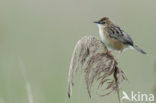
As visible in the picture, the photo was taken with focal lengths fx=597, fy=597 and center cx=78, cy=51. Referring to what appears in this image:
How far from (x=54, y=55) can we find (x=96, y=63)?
126 inches

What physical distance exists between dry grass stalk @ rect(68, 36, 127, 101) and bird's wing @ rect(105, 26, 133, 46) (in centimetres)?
132

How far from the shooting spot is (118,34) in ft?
17.5

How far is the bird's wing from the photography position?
209 inches

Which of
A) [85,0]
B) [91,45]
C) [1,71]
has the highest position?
[91,45]

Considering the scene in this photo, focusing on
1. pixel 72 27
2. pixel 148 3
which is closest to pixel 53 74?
pixel 72 27

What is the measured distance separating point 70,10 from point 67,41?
4315mm

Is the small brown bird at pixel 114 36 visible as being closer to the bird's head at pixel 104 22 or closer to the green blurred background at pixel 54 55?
the bird's head at pixel 104 22

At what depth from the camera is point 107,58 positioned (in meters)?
4.00

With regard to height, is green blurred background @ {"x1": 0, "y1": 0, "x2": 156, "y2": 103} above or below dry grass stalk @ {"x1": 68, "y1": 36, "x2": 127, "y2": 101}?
below

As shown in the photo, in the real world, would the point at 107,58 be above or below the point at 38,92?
above

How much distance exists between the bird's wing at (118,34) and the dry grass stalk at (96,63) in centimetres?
132

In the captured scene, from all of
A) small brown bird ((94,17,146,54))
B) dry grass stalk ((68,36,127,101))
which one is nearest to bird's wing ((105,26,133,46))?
small brown bird ((94,17,146,54))

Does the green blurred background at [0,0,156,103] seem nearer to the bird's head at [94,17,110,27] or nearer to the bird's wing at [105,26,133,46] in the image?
the bird's wing at [105,26,133,46]

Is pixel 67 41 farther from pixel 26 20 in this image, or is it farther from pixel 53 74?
pixel 26 20
